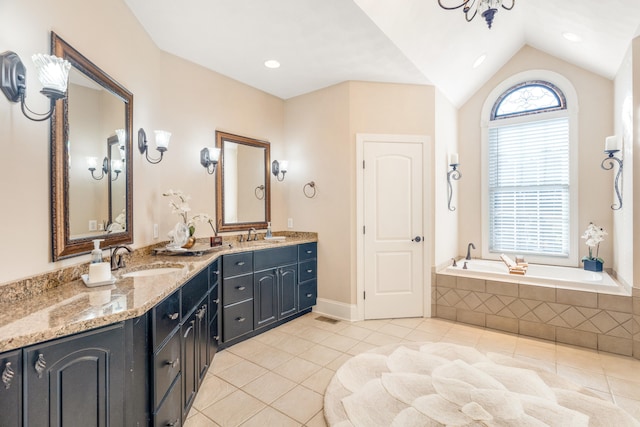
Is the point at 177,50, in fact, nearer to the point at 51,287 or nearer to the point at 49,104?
the point at 49,104

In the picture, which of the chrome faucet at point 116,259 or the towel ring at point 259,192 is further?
the towel ring at point 259,192

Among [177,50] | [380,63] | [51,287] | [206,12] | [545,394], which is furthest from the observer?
[380,63]

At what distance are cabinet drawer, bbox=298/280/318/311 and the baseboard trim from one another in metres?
0.09

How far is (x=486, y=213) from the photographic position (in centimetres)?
429

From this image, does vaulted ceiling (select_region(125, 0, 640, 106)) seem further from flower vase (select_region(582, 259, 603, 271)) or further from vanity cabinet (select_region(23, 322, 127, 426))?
vanity cabinet (select_region(23, 322, 127, 426))

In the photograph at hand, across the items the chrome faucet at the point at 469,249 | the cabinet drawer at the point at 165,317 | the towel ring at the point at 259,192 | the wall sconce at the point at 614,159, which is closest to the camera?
the cabinet drawer at the point at 165,317

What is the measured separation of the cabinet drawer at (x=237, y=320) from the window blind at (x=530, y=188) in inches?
133

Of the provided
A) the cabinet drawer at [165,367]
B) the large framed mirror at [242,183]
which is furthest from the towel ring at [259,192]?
the cabinet drawer at [165,367]

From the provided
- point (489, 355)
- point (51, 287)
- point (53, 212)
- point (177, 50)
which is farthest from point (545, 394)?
point (177, 50)

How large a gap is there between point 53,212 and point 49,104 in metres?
0.54

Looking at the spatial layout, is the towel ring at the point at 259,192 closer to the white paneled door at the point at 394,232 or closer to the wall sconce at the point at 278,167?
the wall sconce at the point at 278,167

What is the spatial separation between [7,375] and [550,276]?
426 cm

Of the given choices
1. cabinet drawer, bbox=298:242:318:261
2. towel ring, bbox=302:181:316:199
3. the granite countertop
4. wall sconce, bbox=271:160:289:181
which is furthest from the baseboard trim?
the granite countertop

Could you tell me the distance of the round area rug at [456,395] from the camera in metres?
1.84
